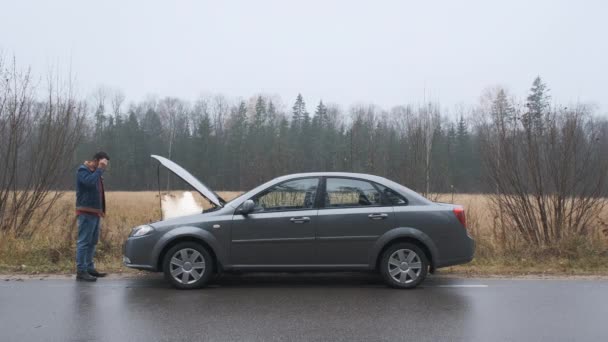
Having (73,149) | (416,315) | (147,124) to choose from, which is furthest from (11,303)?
(147,124)

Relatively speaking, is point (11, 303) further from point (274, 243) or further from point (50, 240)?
point (50, 240)

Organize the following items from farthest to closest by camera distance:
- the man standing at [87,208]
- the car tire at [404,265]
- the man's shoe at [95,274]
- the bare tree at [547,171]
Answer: the bare tree at [547,171], the man's shoe at [95,274], the man standing at [87,208], the car tire at [404,265]

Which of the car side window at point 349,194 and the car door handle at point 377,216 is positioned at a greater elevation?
the car side window at point 349,194

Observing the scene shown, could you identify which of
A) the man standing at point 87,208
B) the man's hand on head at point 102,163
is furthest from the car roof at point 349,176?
the man standing at point 87,208

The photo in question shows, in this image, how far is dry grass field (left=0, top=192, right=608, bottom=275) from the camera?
8.88 m

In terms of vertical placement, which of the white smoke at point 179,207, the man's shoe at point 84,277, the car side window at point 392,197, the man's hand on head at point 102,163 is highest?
the man's hand on head at point 102,163

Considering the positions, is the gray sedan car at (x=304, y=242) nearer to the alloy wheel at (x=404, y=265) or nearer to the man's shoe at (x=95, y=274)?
the alloy wheel at (x=404, y=265)

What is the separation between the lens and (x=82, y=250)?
26.2ft

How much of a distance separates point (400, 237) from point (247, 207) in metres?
2.24

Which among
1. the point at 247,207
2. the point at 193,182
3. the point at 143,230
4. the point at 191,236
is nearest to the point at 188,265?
the point at 191,236

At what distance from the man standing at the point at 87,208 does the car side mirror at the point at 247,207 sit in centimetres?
259

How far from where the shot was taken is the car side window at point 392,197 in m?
7.30

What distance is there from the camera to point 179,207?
8195 mm

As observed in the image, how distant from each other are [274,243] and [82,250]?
3.28m
